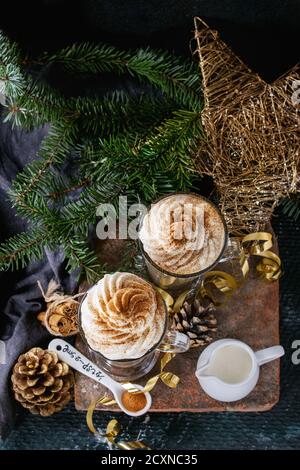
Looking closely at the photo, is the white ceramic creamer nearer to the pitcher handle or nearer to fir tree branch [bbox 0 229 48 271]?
the pitcher handle

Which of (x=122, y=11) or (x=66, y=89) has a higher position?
(x=122, y=11)

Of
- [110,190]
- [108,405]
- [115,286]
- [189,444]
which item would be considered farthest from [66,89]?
[189,444]

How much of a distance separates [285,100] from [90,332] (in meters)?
0.39

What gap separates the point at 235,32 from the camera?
1.04m

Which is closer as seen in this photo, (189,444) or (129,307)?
(129,307)

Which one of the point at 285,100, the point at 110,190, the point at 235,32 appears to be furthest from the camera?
the point at 235,32

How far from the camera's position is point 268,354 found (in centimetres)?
98

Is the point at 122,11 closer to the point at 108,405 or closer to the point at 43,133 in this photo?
the point at 43,133

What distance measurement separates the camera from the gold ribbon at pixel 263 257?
1.03m

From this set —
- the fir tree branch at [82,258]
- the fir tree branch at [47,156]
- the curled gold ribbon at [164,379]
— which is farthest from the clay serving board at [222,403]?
the fir tree branch at [47,156]

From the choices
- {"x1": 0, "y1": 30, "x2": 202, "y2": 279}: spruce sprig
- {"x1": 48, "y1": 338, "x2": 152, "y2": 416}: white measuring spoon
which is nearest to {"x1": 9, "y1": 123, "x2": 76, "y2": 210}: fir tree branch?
{"x1": 0, "y1": 30, "x2": 202, "y2": 279}: spruce sprig

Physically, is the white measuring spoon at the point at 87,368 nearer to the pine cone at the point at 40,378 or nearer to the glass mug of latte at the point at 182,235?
the pine cone at the point at 40,378

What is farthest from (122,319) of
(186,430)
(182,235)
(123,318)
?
(186,430)

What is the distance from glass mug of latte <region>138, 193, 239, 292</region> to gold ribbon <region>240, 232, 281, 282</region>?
6.2 inches
